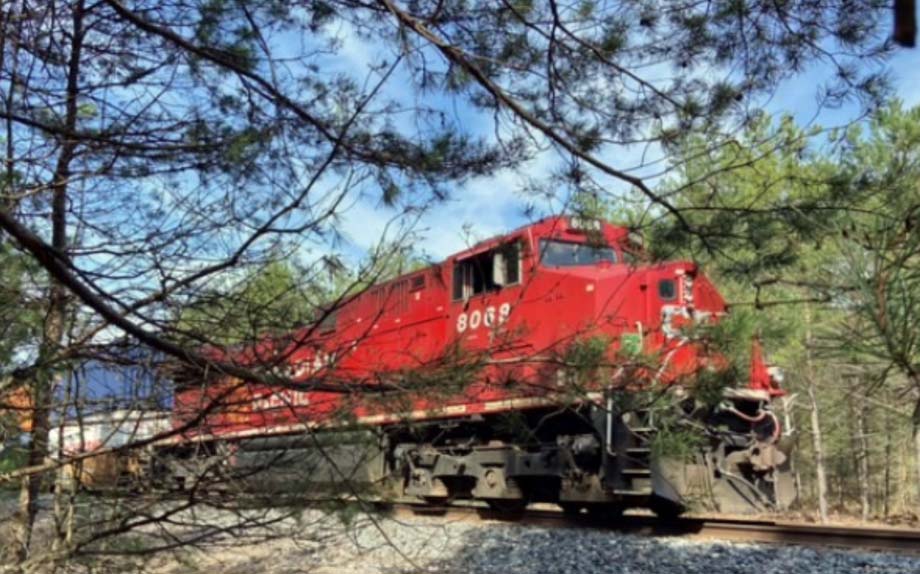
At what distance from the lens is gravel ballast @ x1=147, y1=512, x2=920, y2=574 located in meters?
5.84

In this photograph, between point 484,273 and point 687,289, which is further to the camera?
point 687,289

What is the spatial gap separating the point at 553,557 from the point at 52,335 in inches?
173

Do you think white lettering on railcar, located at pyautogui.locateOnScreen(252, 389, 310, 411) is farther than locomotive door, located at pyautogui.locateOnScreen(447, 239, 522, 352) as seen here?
No

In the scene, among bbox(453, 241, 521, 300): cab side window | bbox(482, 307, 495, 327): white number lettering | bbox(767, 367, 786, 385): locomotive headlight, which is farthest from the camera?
bbox(767, 367, 786, 385): locomotive headlight

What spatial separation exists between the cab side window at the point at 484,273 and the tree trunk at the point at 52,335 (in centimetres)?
210

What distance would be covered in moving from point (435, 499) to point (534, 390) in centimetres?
730

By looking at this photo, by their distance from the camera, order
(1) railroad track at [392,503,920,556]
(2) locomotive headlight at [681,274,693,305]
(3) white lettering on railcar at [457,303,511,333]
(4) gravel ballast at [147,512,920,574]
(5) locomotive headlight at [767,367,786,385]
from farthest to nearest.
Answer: (5) locomotive headlight at [767,367,786,385] < (2) locomotive headlight at [681,274,693,305] < (3) white lettering on railcar at [457,303,511,333] < (1) railroad track at [392,503,920,556] < (4) gravel ballast at [147,512,920,574]

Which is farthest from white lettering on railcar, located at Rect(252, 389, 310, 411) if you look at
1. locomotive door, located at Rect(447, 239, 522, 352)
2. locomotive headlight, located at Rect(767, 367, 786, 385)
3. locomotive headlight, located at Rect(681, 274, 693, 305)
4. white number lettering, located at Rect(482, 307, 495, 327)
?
locomotive headlight, located at Rect(767, 367, 786, 385)

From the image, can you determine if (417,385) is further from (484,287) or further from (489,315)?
(484,287)

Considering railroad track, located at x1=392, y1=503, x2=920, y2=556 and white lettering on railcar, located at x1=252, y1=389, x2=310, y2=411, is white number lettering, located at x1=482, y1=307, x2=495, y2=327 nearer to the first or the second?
→ railroad track, located at x1=392, y1=503, x2=920, y2=556

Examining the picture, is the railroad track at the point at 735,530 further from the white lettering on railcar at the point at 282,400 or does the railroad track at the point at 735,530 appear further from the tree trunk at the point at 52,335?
the white lettering on railcar at the point at 282,400

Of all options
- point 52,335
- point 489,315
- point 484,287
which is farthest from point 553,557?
point 52,335

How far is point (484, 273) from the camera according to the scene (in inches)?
300

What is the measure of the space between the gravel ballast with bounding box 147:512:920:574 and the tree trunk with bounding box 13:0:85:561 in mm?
1358
